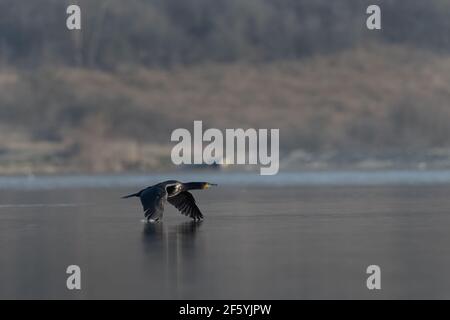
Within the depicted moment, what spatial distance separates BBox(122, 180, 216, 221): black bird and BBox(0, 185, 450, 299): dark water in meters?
0.32

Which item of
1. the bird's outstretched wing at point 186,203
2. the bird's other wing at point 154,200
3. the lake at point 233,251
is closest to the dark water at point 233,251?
the lake at point 233,251

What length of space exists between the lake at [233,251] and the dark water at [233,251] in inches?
0.7

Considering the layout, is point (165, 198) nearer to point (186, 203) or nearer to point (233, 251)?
point (186, 203)

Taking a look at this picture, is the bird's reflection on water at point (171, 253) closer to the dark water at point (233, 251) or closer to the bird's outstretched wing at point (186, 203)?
the dark water at point (233, 251)

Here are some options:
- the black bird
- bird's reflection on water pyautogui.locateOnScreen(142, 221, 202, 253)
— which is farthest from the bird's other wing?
bird's reflection on water pyautogui.locateOnScreen(142, 221, 202, 253)

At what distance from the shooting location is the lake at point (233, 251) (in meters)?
14.5

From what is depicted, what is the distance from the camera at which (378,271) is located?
51.5ft

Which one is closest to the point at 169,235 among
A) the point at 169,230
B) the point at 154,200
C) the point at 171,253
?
the point at 169,230

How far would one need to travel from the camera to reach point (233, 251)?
18.6 metres

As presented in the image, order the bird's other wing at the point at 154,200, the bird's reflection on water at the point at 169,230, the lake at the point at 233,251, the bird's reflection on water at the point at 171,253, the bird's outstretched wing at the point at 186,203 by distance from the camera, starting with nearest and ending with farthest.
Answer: the lake at the point at 233,251, the bird's reflection on water at the point at 171,253, the bird's reflection on water at the point at 169,230, the bird's other wing at the point at 154,200, the bird's outstretched wing at the point at 186,203

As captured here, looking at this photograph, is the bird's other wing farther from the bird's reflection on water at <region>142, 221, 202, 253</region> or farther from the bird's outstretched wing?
the bird's outstretched wing

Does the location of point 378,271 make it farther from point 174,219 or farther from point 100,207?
point 100,207
